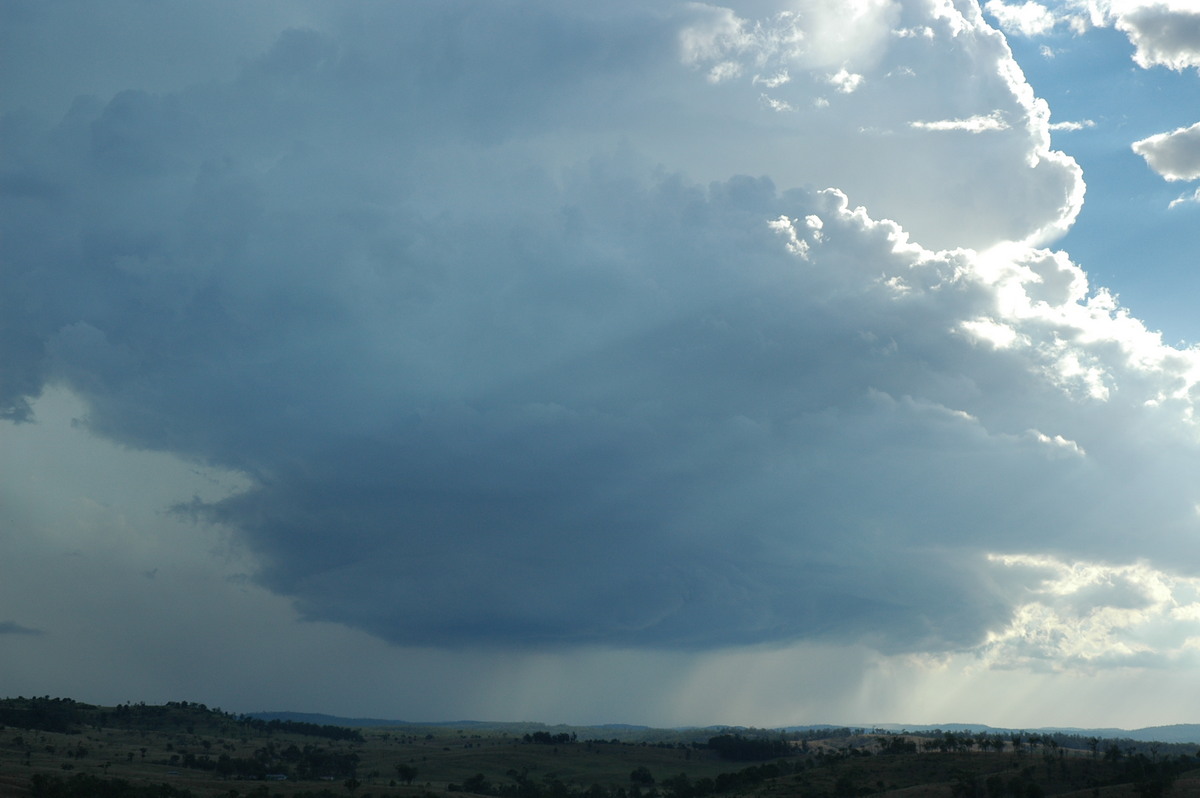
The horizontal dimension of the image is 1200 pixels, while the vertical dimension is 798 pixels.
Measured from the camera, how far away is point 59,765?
568ft

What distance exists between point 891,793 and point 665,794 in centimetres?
4912

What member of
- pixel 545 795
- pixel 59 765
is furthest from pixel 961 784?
pixel 59 765

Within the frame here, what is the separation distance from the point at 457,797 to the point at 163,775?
192 feet

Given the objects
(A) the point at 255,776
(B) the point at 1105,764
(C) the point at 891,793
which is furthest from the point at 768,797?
(A) the point at 255,776

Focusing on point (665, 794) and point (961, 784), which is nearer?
point (961, 784)

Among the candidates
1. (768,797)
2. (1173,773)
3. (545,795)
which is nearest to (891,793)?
(768,797)

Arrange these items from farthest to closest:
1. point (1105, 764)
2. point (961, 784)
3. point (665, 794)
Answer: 1. point (665, 794)
2. point (1105, 764)
3. point (961, 784)

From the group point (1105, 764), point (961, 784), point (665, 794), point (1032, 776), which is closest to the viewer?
point (961, 784)

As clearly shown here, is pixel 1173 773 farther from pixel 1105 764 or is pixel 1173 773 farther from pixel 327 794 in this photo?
pixel 327 794

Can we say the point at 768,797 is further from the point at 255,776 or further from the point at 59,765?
the point at 59,765

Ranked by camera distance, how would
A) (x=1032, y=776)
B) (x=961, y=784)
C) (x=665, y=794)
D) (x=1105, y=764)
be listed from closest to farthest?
(x=961, y=784) < (x=1032, y=776) < (x=1105, y=764) < (x=665, y=794)

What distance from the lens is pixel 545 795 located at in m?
178

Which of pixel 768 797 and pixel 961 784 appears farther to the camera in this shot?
pixel 768 797

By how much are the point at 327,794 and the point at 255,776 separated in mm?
55780
